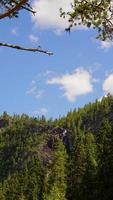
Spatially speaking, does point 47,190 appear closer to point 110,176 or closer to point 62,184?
point 62,184

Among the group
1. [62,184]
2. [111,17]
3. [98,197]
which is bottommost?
[111,17]

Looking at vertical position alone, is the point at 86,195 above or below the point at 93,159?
below

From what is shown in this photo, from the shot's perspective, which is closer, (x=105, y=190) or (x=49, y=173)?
(x=105, y=190)

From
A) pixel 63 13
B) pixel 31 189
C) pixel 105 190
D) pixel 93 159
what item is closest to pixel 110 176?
pixel 105 190

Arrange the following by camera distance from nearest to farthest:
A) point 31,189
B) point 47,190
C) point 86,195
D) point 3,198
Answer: point 86,195, point 47,190, point 31,189, point 3,198

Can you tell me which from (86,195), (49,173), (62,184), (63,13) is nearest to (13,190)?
(49,173)

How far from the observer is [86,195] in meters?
85.6

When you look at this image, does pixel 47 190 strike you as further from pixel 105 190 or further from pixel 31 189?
pixel 105 190

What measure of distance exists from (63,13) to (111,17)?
1.30m

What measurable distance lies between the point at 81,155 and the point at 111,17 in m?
92.4

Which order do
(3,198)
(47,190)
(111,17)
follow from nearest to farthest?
(111,17), (47,190), (3,198)

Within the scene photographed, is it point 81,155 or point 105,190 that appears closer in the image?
point 105,190

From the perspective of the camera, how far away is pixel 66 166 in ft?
353

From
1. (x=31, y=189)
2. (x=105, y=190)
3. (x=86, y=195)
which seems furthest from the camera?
(x=31, y=189)
